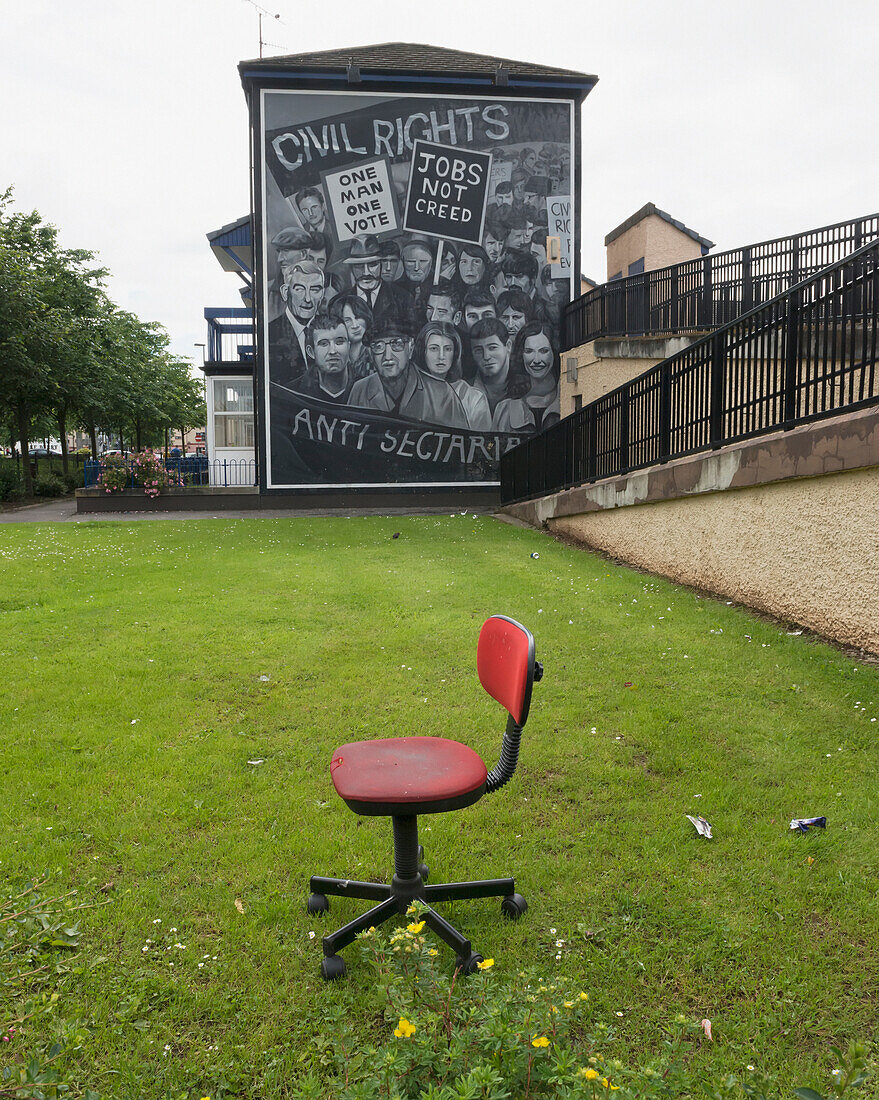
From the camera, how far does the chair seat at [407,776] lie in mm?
2586

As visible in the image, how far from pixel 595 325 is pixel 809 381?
1299cm

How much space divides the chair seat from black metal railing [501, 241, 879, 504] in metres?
4.66

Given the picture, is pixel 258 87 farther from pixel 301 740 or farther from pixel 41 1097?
pixel 41 1097

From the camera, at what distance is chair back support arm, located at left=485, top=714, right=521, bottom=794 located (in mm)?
2871

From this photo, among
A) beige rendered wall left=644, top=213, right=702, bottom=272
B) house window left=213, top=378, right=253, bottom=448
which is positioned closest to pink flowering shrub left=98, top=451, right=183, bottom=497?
house window left=213, top=378, right=253, bottom=448

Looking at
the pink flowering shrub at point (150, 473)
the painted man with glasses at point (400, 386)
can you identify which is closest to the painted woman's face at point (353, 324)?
the painted man with glasses at point (400, 386)

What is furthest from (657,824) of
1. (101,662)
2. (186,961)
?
(101,662)

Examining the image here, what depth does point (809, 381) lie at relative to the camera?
22.3 feet

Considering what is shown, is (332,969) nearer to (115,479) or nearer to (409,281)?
(409,281)

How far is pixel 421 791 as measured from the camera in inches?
103

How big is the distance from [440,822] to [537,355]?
1872 centimetres

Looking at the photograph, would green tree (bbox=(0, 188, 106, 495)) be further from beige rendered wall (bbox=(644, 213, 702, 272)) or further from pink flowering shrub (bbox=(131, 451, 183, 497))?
beige rendered wall (bbox=(644, 213, 702, 272))

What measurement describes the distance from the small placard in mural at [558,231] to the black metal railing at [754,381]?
10.1 metres

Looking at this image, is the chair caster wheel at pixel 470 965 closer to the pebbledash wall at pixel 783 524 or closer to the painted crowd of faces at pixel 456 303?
the pebbledash wall at pixel 783 524
